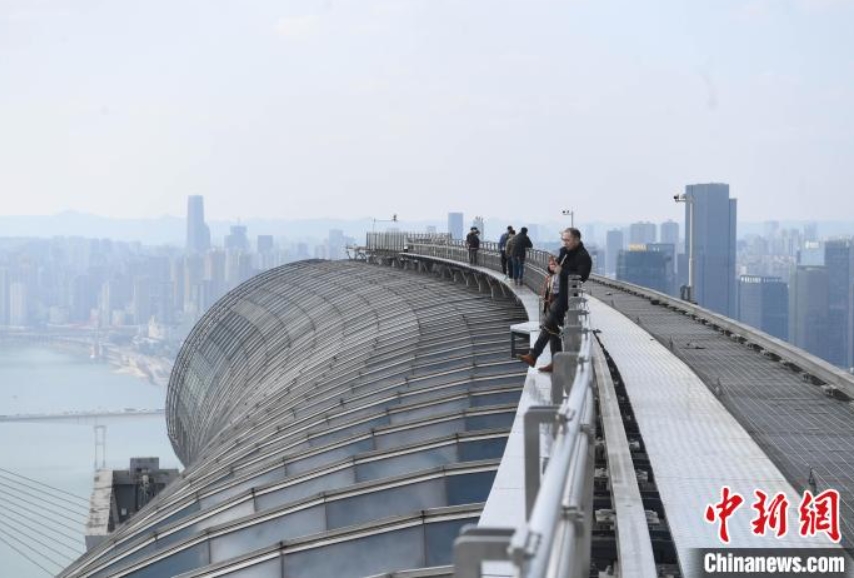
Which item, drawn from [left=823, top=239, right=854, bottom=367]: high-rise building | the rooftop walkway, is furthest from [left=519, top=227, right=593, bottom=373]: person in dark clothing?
[left=823, top=239, right=854, bottom=367]: high-rise building

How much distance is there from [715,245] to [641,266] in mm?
7367

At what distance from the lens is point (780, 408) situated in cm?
1450

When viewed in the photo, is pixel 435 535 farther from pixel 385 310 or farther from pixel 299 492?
pixel 385 310

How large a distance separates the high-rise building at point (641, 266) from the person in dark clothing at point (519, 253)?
88314 millimetres

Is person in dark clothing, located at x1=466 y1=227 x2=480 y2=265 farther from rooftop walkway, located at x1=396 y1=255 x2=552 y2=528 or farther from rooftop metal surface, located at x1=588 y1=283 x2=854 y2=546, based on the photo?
rooftop walkway, located at x1=396 y1=255 x2=552 y2=528

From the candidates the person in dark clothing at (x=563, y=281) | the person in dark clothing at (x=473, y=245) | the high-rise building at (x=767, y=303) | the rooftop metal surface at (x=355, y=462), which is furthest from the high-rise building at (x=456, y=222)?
the person in dark clothing at (x=563, y=281)

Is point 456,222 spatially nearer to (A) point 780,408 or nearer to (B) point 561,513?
(A) point 780,408

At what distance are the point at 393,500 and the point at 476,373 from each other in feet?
20.0

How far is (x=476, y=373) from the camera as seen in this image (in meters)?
18.1

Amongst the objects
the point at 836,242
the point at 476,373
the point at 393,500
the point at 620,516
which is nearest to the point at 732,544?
the point at 620,516

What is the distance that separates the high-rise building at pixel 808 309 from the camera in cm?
12538

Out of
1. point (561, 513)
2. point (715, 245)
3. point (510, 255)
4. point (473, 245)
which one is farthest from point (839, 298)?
point (561, 513)

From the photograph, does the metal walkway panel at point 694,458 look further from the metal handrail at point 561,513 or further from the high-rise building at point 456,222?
the high-rise building at point 456,222

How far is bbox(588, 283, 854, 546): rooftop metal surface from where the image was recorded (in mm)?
10719
